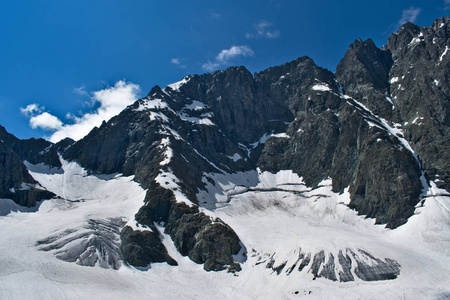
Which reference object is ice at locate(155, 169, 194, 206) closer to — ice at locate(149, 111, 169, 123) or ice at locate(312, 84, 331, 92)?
ice at locate(149, 111, 169, 123)

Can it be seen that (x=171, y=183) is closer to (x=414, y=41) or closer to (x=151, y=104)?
(x=151, y=104)

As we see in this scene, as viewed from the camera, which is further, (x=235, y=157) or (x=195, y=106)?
(x=195, y=106)

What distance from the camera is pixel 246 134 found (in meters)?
189

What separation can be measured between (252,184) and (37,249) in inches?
3749

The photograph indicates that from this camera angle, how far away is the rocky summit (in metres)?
70.0

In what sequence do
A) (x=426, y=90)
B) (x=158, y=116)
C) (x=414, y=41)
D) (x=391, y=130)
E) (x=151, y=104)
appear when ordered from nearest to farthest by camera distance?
(x=391, y=130) < (x=426, y=90) < (x=158, y=116) < (x=414, y=41) < (x=151, y=104)

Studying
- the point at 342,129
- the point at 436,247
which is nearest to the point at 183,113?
the point at 342,129

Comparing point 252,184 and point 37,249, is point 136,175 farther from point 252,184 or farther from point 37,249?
point 37,249

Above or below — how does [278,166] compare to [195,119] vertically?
below

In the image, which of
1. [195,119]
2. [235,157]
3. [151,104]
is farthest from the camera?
[195,119]

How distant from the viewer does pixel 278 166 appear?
156 m

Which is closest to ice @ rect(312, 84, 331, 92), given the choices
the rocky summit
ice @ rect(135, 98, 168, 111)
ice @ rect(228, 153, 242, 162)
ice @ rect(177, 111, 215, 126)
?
the rocky summit

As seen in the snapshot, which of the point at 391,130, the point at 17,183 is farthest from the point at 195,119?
the point at 391,130

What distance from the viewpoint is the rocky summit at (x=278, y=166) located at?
2756 inches
